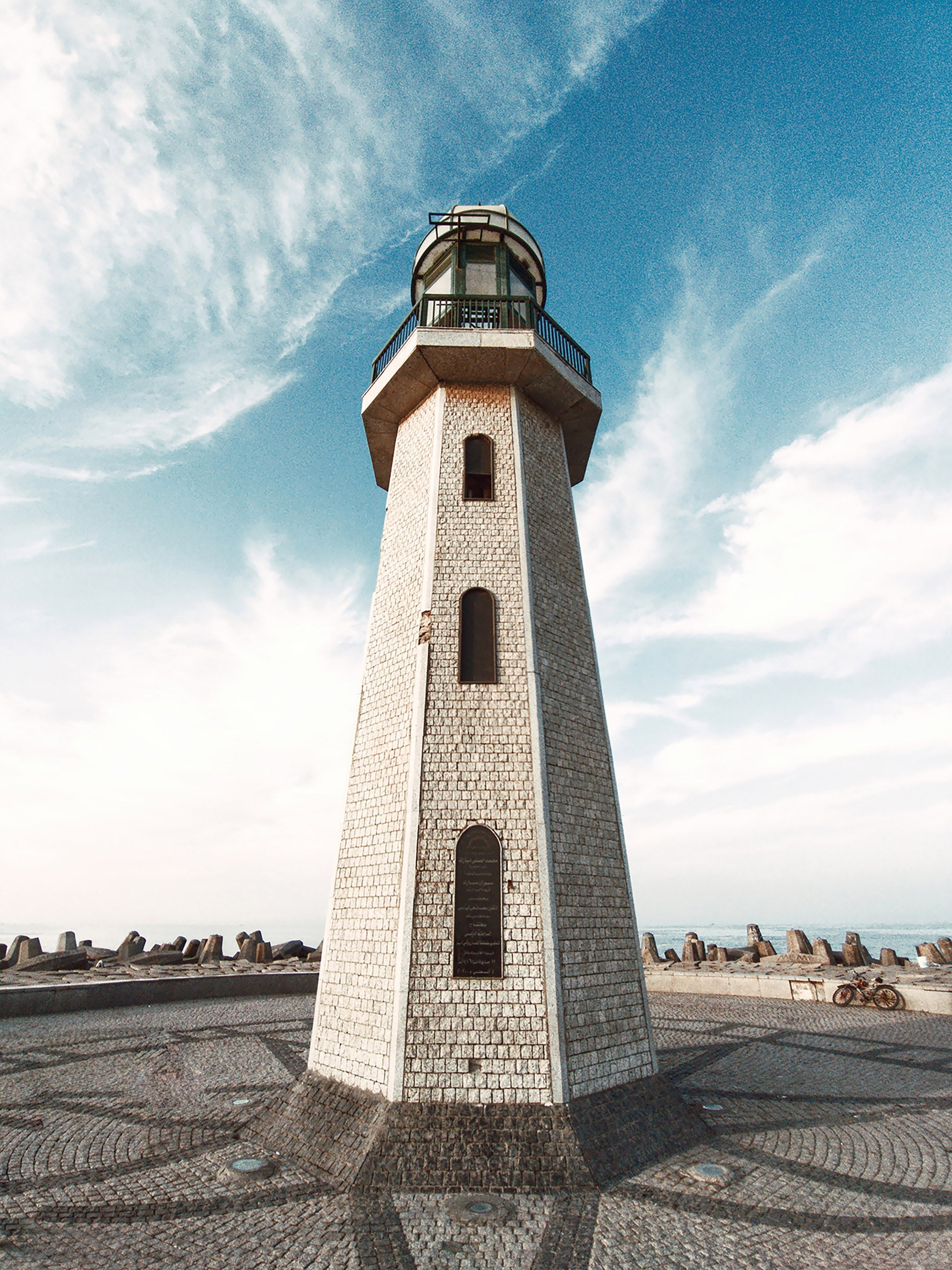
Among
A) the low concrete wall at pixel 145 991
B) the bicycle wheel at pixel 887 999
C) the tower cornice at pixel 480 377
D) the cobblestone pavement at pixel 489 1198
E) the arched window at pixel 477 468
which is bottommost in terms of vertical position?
the cobblestone pavement at pixel 489 1198

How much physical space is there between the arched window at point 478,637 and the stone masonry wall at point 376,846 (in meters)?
0.71

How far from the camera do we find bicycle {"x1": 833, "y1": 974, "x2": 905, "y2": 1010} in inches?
611

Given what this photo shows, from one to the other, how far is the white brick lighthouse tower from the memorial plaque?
0.02 m

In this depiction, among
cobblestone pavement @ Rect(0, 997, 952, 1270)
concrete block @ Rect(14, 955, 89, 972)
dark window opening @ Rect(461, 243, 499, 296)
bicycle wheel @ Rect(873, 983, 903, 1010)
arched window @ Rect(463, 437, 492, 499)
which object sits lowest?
cobblestone pavement @ Rect(0, 997, 952, 1270)

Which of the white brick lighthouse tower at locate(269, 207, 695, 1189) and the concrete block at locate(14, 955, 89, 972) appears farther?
the concrete block at locate(14, 955, 89, 972)

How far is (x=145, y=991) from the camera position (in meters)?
16.7

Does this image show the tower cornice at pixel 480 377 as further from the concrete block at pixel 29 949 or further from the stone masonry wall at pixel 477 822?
the concrete block at pixel 29 949

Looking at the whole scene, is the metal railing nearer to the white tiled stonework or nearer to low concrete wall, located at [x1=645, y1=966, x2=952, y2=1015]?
the white tiled stonework

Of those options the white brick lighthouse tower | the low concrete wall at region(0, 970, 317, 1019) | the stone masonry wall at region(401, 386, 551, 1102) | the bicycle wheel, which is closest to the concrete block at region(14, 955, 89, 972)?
the low concrete wall at region(0, 970, 317, 1019)

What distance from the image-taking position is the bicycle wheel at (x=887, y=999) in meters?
15.5

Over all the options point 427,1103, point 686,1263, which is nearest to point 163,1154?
point 427,1103

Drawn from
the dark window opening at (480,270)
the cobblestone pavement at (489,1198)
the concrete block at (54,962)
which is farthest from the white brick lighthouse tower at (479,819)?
the concrete block at (54,962)

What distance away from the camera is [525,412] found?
1190 cm

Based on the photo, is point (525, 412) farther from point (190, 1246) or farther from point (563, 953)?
point (190, 1246)
